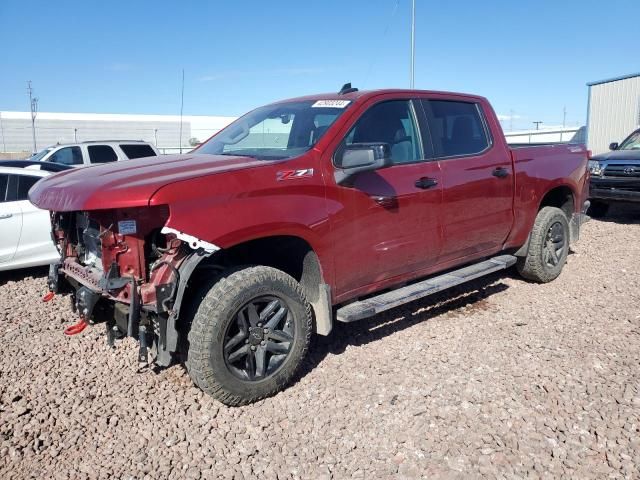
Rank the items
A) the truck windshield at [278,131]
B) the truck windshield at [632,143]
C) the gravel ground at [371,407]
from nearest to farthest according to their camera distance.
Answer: the gravel ground at [371,407]
the truck windshield at [278,131]
the truck windshield at [632,143]

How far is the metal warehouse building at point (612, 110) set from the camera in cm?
1984

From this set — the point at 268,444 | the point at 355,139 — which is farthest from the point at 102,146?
the point at 268,444

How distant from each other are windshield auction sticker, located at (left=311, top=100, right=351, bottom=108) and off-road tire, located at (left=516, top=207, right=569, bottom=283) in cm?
272

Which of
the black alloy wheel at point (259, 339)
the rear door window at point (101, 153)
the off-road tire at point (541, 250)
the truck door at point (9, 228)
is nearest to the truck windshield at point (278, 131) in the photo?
the black alloy wheel at point (259, 339)

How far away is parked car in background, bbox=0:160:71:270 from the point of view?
240 inches

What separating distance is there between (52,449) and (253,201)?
182 centimetres

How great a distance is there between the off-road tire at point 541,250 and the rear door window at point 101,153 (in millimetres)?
9868

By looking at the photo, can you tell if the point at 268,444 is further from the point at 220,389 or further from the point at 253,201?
the point at 253,201

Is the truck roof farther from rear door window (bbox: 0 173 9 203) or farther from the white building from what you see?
the white building

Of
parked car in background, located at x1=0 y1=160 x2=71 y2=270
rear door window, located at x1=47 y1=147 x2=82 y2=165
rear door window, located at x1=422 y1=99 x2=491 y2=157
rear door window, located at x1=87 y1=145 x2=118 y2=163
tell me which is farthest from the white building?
rear door window, located at x1=422 y1=99 x2=491 y2=157

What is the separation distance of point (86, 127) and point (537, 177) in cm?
5992

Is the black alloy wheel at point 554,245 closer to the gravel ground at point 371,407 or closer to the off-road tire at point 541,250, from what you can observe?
the off-road tire at point 541,250

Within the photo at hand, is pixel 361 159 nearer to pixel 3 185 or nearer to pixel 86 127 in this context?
pixel 3 185

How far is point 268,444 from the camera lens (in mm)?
3000
